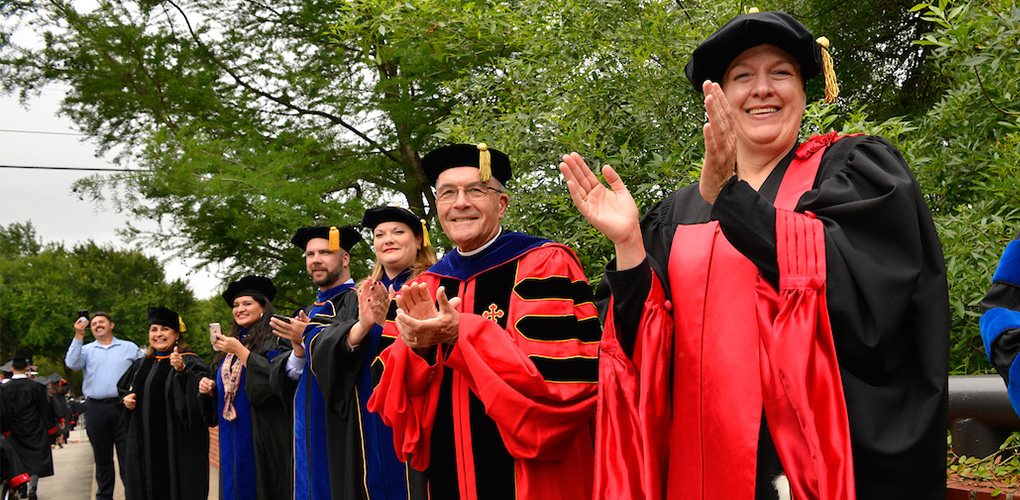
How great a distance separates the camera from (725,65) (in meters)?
2.32

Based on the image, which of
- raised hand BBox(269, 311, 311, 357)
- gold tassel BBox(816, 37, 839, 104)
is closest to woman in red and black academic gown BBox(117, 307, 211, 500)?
raised hand BBox(269, 311, 311, 357)

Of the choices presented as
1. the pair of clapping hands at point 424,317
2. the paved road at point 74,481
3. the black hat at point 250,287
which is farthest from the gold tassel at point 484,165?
the paved road at point 74,481

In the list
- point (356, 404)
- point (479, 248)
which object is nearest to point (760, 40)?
point (479, 248)

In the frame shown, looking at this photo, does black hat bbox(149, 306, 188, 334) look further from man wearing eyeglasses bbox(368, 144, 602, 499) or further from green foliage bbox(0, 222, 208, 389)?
green foliage bbox(0, 222, 208, 389)

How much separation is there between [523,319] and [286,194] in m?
7.48

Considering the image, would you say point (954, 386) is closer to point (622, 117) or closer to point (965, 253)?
point (965, 253)

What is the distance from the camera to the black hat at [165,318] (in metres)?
8.41

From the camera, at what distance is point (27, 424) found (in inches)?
448

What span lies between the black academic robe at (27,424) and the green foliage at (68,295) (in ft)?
104

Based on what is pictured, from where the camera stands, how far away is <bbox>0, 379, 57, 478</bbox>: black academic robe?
11.2 meters

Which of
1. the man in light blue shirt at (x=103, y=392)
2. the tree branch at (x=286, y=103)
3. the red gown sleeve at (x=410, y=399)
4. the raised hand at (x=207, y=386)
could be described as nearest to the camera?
the red gown sleeve at (x=410, y=399)

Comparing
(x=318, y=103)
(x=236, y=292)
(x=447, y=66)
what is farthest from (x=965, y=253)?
(x=318, y=103)

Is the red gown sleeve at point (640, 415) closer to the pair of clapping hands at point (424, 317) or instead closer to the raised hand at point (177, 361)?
the pair of clapping hands at point (424, 317)

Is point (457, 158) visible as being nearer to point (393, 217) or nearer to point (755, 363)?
point (393, 217)
